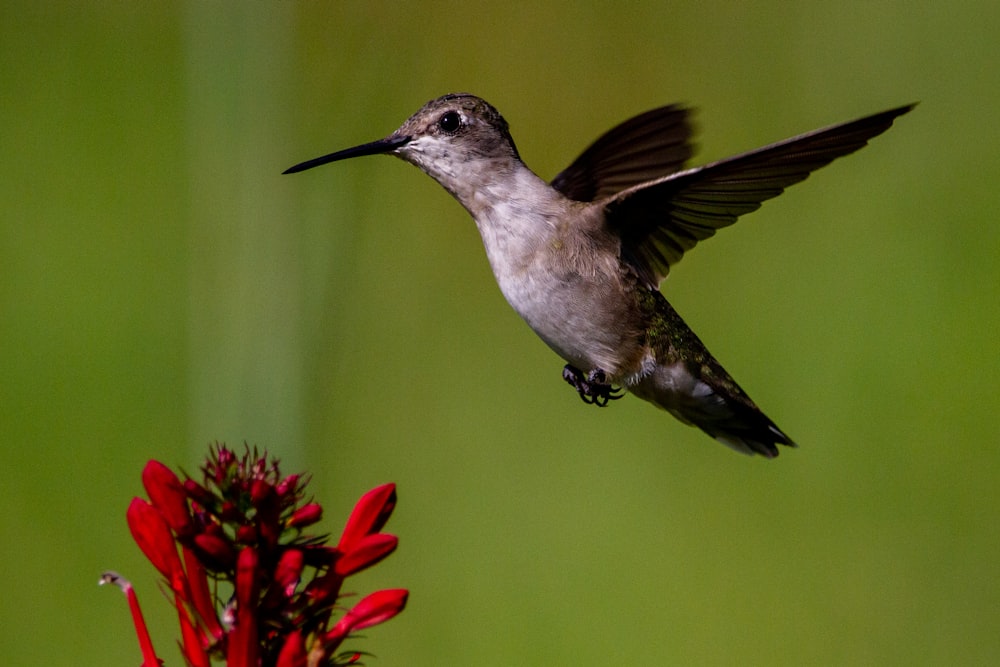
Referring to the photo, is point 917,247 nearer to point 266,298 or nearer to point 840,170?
point 840,170

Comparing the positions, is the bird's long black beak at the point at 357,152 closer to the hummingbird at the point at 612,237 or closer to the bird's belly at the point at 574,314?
the hummingbird at the point at 612,237

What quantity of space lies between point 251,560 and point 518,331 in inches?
117

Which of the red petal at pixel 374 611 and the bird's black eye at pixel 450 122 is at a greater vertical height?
the bird's black eye at pixel 450 122

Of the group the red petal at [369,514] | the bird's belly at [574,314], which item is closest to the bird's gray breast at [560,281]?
the bird's belly at [574,314]

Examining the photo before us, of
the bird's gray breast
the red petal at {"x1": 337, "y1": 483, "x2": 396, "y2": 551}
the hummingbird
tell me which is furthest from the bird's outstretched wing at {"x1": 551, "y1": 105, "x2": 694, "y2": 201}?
the red petal at {"x1": 337, "y1": 483, "x2": 396, "y2": 551}

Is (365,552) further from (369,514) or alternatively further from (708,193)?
(708,193)

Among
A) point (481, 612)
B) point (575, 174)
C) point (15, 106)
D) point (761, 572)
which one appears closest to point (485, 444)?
point (481, 612)

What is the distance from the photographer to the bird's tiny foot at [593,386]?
2016 mm

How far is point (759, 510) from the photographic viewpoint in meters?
3.45

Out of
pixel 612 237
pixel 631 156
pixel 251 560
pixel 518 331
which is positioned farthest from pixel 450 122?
pixel 518 331

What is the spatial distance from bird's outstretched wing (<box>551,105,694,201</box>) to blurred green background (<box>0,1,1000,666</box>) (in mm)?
426

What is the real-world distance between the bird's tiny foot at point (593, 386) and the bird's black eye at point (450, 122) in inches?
18.7

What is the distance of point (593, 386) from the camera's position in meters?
2.05

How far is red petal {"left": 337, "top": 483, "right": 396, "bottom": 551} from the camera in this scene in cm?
131
